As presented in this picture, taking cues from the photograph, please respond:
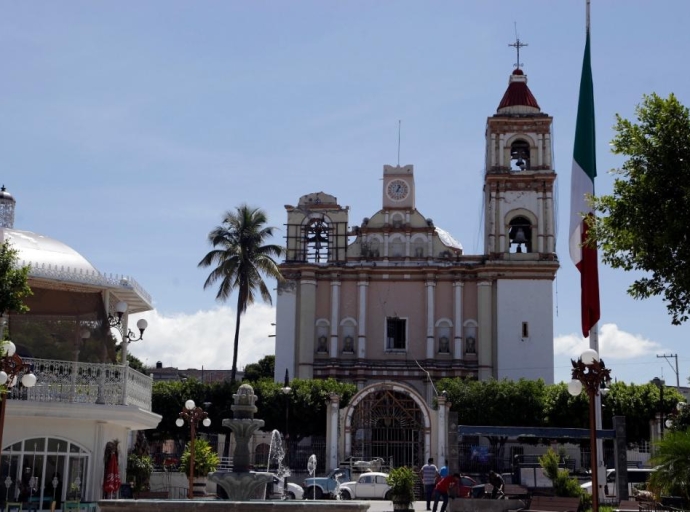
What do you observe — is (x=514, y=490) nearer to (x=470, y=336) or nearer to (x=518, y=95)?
(x=470, y=336)

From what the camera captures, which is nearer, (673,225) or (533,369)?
(673,225)

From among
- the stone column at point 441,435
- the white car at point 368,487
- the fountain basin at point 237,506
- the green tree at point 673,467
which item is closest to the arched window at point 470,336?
the stone column at point 441,435

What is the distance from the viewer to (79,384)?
24750mm

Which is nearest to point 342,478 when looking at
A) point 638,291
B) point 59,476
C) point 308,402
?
point 308,402

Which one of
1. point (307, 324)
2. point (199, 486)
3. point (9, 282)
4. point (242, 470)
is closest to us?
point (9, 282)

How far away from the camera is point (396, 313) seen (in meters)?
55.9

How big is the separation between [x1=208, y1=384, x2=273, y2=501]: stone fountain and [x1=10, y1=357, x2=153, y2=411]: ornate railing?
5.52 meters

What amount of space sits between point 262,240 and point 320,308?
18.9ft

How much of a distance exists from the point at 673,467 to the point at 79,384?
14.2 meters

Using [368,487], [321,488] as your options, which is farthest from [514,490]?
[321,488]

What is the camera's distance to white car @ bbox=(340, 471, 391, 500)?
117ft

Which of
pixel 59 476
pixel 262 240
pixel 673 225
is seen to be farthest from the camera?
pixel 262 240

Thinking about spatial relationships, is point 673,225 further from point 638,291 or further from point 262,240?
point 262,240

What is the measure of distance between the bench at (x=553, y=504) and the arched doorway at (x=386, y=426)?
19.9 metres
